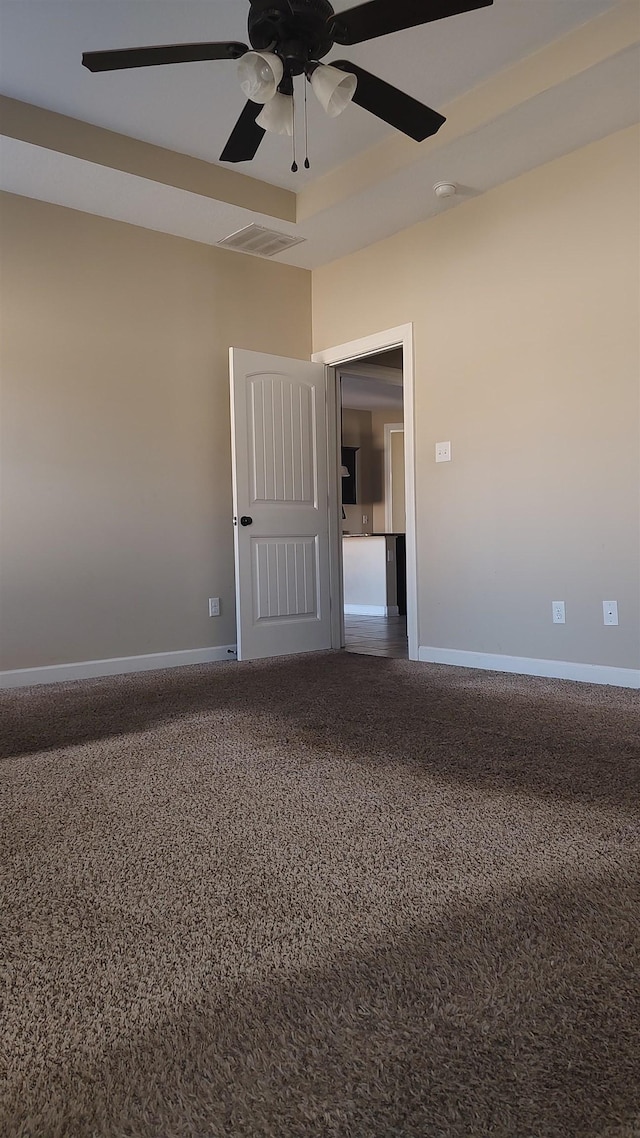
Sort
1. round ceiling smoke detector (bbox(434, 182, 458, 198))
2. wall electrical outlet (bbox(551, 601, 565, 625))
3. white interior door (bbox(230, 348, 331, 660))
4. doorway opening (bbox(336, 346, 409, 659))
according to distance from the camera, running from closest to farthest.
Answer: wall electrical outlet (bbox(551, 601, 565, 625)) < round ceiling smoke detector (bbox(434, 182, 458, 198)) < white interior door (bbox(230, 348, 331, 660)) < doorway opening (bbox(336, 346, 409, 659))

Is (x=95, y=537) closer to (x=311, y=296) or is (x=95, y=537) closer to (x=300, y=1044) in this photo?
(x=311, y=296)

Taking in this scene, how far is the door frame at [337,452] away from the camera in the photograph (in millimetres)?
4395

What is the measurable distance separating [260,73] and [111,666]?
118 inches

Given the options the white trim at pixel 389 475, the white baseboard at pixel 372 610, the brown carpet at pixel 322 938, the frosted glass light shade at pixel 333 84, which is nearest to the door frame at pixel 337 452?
the brown carpet at pixel 322 938

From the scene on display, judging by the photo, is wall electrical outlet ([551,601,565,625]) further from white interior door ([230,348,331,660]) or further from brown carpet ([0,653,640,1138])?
white interior door ([230,348,331,660])

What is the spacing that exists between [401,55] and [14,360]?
7.68 ft

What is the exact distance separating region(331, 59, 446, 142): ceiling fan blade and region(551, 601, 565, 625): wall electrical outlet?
2.17 meters

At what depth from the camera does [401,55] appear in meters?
3.05

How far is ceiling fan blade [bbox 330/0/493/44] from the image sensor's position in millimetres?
2043

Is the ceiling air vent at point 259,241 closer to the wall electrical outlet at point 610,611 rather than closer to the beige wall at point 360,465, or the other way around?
the wall electrical outlet at point 610,611

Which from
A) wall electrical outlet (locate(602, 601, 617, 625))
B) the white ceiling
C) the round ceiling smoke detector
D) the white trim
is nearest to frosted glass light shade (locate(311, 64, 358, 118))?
the white ceiling

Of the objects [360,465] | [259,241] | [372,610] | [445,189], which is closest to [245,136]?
[445,189]

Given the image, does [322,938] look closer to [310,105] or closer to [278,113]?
[278,113]

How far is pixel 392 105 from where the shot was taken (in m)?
2.46
